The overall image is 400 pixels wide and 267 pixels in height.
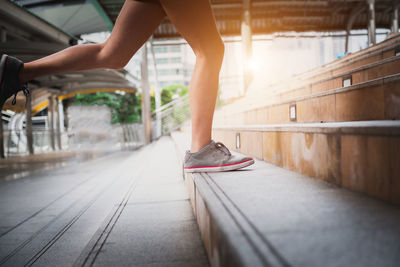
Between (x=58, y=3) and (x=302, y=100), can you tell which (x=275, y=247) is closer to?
(x=302, y=100)

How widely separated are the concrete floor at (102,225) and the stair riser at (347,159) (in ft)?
1.98

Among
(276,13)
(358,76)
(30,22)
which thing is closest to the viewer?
(358,76)

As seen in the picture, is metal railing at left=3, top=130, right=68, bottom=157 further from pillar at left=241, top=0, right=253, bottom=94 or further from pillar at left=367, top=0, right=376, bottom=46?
pillar at left=367, top=0, right=376, bottom=46

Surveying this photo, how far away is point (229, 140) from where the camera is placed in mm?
2668

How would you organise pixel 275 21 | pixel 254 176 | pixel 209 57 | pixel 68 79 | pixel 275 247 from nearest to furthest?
pixel 275 247 → pixel 254 176 → pixel 209 57 → pixel 68 79 → pixel 275 21

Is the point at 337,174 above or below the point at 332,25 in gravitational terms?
below

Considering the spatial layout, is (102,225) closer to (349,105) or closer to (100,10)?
(349,105)

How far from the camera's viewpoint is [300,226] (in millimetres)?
663

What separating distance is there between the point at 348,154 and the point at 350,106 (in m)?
0.76

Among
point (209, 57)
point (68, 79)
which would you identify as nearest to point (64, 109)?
point (68, 79)

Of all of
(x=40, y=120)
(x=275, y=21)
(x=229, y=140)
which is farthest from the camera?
(x=40, y=120)

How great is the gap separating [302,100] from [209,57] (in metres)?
1.02

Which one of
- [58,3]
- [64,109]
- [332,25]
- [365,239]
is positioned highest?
[58,3]

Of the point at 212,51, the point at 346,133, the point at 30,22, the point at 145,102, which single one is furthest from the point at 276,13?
the point at 346,133
